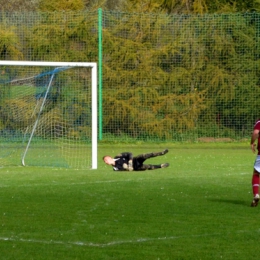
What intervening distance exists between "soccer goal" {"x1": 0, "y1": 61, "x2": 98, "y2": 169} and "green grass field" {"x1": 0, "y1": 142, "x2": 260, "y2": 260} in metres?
2.04

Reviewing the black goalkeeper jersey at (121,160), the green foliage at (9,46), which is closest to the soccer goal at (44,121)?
the black goalkeeper jersey at (121,160)

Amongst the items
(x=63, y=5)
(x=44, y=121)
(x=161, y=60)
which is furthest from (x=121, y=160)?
(x=63, y=5)

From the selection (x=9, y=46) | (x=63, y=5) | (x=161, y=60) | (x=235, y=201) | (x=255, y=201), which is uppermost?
(x=63, y=5)

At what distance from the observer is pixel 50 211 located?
35.7 ft

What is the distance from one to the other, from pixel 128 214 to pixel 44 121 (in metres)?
9.82

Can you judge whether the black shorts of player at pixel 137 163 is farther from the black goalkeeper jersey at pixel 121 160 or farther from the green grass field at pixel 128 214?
the green grass field at pixel 128 214

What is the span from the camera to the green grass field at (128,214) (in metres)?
8.16

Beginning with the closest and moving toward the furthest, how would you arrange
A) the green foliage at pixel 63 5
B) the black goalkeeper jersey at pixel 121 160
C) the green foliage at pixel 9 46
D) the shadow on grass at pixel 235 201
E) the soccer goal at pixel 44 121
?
the shadow on grass at pixel 235 201
the black goalkeeper jersey at pixel 121 160
the soccer goal at pixel 44 121
the green foliage at pixel 9 46
the green foliage at pixel 63 5

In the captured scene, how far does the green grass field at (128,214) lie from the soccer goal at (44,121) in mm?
2045

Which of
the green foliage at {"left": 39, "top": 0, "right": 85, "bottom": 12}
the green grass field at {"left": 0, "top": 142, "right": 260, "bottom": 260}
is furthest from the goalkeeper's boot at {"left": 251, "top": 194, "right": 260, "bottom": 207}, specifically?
the green foliage at {"left": 39, "top": 0, "right": 85, "bottom": 12}

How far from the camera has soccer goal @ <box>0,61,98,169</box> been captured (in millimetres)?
19609

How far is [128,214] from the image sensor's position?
1055 centimetres

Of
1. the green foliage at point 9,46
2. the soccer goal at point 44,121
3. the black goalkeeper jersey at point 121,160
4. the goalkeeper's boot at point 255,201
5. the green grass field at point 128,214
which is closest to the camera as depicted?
the green grass field at point 128,214

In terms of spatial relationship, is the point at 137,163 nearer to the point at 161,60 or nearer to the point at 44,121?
the point at 44,121
